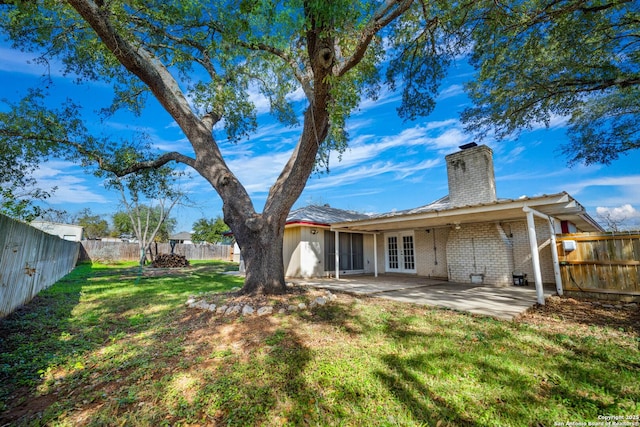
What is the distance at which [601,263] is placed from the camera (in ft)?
20.2

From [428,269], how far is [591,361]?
26.6 feet

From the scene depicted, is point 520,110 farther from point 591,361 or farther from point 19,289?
point 19,289

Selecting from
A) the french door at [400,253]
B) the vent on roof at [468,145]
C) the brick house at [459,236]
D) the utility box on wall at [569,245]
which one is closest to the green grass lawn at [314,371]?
the utility box on wall at [569,245]

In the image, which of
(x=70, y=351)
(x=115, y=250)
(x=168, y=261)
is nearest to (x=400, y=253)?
(x=70, y=351)

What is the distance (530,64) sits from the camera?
21.0 feet

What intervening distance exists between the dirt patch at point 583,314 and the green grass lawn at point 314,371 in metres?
0.15

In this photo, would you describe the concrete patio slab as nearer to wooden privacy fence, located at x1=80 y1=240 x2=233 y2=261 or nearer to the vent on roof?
the vent on roof

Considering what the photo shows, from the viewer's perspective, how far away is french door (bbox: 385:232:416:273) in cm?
1165

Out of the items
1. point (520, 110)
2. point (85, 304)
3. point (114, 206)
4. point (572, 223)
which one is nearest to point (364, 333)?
point (85, 304)

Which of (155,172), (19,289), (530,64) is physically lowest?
(19,289)

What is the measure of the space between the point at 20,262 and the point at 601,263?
1237cm

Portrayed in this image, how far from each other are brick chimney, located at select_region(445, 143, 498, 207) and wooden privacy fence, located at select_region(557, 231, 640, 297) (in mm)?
2847

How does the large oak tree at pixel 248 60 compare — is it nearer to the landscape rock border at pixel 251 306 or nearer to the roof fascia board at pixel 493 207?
the landscape rock border at pixel 251 306

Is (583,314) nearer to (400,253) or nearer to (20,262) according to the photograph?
(400,253)
